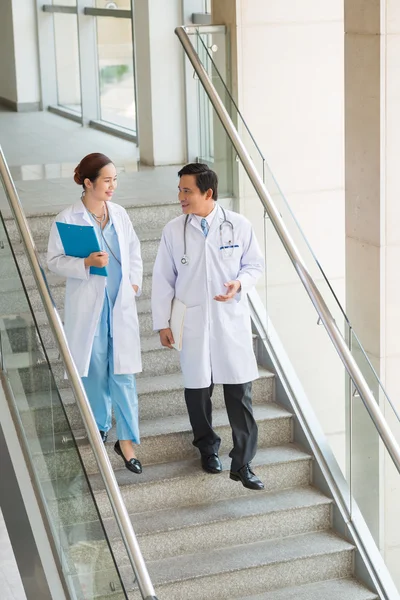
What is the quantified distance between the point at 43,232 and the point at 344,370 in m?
2.30

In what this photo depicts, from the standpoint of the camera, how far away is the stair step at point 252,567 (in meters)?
5.18

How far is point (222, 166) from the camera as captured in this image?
7273mm

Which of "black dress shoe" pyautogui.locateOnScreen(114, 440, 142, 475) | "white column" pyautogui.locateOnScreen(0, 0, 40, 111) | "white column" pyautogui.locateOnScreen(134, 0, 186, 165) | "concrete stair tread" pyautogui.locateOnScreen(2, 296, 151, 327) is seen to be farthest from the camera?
"white column" pyautogui.locateOnScreen(0, 0, 40, 111)

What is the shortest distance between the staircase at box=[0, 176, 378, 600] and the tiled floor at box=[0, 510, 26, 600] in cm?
190

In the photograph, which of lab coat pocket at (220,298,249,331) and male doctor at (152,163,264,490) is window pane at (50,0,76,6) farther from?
lab coat pocket at (220,298,249,331)

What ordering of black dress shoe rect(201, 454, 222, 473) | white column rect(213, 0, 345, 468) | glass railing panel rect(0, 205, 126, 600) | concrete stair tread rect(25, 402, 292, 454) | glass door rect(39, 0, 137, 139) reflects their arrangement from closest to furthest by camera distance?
glass railing panel rect(0, 205, 126, 600)
black dress shoe rect(201, 454, 222, 473)
concrete stair tread rect(25, 402, 292, 454)
white column rect(213, 0, 345, 468)
glass door rect(39, 0, 137, 139)

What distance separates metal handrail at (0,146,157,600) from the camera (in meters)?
3.90

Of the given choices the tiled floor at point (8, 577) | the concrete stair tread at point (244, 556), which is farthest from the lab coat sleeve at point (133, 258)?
the tiled floor at point (8, 577)

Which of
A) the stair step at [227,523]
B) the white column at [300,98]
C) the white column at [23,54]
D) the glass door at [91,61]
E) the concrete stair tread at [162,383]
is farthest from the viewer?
the white column at [23,54]

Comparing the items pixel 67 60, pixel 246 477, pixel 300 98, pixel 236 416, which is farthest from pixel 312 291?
pixel 67 60

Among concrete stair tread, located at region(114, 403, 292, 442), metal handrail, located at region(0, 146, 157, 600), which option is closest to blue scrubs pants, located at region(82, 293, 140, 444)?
concrete stair tread, located at region(114, 403, 292, 442)

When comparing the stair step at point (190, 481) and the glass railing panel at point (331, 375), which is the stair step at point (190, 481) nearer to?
the stair step at point (190, 481)

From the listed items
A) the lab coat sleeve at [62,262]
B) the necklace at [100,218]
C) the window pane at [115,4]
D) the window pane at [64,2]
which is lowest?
the lab coat sleeve at [62,262]

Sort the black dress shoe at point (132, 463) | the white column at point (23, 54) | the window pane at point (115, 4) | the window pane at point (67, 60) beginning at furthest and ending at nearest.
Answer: the white column at point (23, 54)
the window pane at point (67, 60)
the window pane at point (115, 4)
the black dress shoe at point (132, 463)
